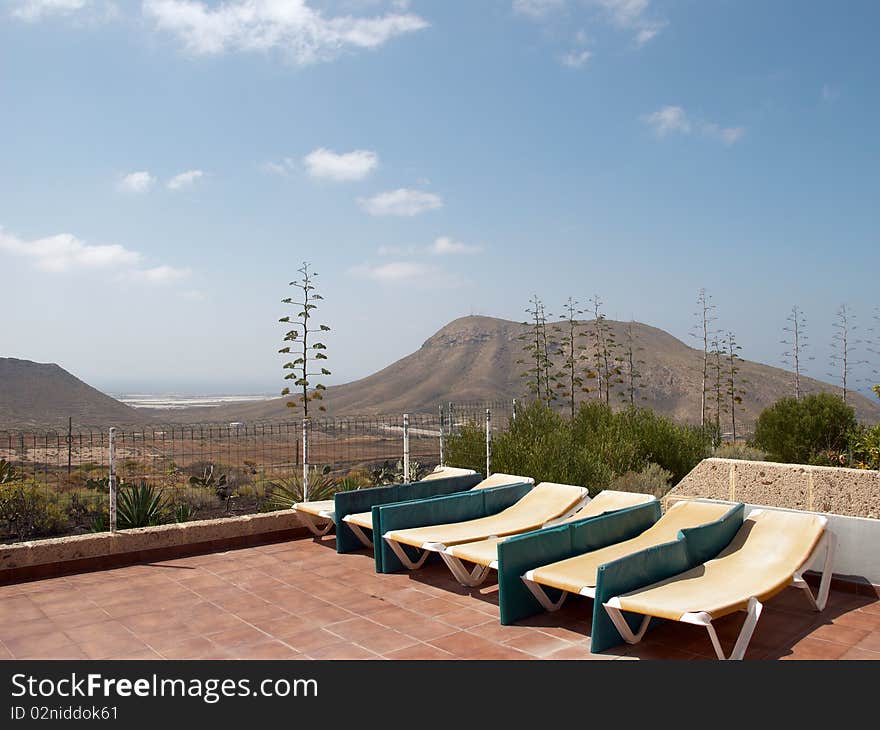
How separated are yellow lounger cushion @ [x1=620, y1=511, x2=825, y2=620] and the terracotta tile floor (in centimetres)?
38

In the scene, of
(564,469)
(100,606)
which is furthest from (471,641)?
(564,469)

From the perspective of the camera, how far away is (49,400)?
1831 inches

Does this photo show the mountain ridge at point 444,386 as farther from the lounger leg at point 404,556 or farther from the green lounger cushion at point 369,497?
the lounger leg at point 404,556

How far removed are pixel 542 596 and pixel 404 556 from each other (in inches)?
64.3

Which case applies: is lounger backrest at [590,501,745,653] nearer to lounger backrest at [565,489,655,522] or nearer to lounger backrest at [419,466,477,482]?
lounger backrest at [565,489,655,522]

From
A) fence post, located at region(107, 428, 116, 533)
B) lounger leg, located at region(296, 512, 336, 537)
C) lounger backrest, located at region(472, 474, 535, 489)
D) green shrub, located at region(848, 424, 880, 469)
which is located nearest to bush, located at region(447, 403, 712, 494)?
lounger backrest, located at region(472, 474, 535, 489)

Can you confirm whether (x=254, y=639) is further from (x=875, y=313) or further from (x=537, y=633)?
(x=875, y=313)

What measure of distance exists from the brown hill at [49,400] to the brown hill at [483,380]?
18138 mm

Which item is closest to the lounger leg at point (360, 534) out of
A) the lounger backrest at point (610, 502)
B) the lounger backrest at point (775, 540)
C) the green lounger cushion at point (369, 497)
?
the green lounger cushion at point (369, 497)

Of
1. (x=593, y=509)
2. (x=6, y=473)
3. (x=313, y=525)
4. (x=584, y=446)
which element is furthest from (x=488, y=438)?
(x=6, y=473)

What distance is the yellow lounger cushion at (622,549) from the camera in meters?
4.77
